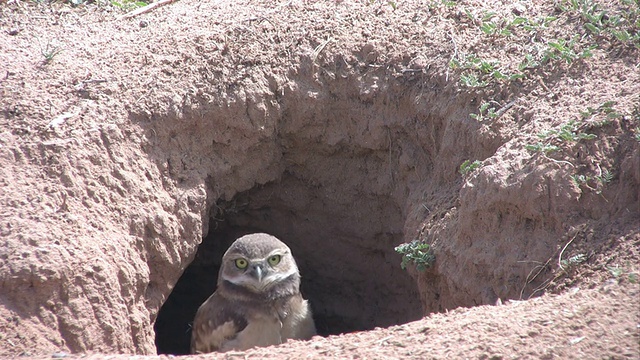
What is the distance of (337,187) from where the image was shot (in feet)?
20.8

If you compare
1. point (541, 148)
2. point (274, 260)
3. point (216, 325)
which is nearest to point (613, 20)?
point (541, 148)

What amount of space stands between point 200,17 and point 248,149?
1.21 m

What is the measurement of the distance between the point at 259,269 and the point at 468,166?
1.83 metres

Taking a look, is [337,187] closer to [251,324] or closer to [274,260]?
[274,260]

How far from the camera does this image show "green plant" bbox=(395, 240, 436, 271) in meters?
4.86

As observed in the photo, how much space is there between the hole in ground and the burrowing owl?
91cm

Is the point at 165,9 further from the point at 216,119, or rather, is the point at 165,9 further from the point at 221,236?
the point at 221,236

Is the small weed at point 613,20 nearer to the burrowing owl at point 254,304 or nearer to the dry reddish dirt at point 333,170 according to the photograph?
the dry reddish dirt at point 333,170

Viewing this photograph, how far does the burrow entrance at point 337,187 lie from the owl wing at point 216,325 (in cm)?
91

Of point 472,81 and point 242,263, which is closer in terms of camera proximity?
point 472,81

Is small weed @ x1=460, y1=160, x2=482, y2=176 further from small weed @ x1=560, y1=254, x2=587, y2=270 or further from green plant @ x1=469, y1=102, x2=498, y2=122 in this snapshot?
small weed @ x1=560, y1=254, x2=587, y2=270

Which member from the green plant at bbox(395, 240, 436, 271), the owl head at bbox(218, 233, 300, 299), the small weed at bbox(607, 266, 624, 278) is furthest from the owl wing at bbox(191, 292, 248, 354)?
the small weed at bbox(607, 266, 624, 278)

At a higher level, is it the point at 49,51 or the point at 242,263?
the point at 49,51

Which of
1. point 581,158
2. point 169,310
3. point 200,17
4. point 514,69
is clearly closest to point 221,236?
point 169,310
